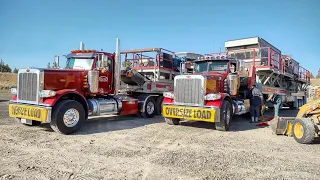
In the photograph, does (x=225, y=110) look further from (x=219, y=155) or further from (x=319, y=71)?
(x=319, y=71)

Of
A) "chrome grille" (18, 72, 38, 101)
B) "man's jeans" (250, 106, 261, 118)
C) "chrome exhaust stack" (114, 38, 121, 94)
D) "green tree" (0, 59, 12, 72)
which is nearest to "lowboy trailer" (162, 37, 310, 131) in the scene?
"man's jeans" (250, 106, 261, 118)

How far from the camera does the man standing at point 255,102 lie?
10.6 metres

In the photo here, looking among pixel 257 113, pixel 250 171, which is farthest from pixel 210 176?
pixel 257 113

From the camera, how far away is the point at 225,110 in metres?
8.34

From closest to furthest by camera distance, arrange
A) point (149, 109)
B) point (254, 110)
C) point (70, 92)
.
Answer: point (70, 92) < point (254, 110) < point (149, 109)

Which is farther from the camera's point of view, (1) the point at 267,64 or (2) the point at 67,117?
(1) the point at 267,64

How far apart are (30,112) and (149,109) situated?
17.9 feet

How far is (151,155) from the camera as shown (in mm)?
5492

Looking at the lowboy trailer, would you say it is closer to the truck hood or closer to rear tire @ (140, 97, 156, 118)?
rear tire @ (140, 97, 156, 118)

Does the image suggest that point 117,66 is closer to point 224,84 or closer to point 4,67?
point 224,84

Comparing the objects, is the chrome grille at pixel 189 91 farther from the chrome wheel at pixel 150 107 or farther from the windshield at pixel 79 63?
the windshield at pixel 79 63

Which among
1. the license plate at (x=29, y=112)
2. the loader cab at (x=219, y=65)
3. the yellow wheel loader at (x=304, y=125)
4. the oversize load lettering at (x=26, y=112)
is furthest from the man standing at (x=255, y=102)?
the oversize load lettering at (x=26, y=112)

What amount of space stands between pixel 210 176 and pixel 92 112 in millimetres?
5427

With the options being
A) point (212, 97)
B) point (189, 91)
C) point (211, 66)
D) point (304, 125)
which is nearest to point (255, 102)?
point (211, 66)
